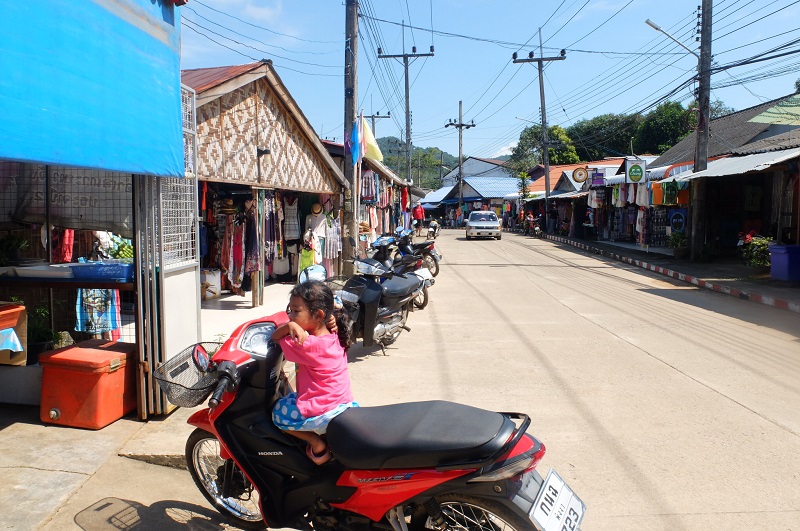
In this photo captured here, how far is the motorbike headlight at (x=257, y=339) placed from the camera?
3.35 metres

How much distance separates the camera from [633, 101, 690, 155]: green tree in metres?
43.8

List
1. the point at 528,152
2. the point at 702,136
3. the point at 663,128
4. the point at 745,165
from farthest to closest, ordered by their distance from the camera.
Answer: the point at 528,152
the point at 663,128
the point at 702,136
the point at 745,165

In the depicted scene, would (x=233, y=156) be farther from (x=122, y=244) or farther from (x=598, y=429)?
(x=598, y=429)

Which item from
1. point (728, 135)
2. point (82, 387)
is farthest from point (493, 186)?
point (82, 387)

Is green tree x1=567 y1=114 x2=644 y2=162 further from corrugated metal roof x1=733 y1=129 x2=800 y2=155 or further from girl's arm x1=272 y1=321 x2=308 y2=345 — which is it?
girl's arm x1=272 y1=321 x2=308 y2=345

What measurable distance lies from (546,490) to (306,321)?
4.69 ft

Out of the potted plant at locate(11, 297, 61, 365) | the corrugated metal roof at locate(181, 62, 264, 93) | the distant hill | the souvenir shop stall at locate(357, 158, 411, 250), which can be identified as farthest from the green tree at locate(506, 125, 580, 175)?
the potted plant at locate(11, 297, 61, 365)

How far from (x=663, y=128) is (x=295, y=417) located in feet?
154

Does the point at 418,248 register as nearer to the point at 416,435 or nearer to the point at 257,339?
the point at 257,339

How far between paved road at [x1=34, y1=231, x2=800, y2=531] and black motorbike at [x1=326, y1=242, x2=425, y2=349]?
1.11ft

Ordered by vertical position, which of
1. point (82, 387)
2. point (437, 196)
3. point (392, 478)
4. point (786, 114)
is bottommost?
point (82, 387)

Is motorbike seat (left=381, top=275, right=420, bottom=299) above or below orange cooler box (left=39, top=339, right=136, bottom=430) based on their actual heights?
above

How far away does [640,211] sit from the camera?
24.7 m

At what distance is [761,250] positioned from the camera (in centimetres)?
1412
